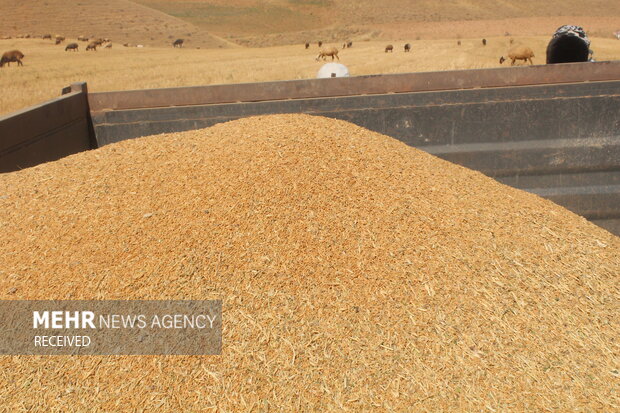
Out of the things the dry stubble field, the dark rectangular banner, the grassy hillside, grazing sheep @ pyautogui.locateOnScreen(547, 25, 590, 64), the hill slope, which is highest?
the grassy hillside

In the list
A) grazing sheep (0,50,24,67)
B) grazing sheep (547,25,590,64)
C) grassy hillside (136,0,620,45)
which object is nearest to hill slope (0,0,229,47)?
grassy hillside (136,0,620,45)

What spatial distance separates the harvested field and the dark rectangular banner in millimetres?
50

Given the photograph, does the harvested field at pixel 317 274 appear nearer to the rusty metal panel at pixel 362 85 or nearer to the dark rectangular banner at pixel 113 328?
the dark rectangular banner at pixel 113 328

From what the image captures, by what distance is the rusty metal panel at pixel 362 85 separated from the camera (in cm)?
381

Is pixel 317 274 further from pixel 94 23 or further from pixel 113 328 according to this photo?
pixel 94 23

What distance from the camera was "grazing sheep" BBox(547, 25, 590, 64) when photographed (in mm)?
4496

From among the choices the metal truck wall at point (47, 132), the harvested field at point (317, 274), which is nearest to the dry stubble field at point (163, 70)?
the metal truck wall at point (47, 132)

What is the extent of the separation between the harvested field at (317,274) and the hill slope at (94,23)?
48848mm

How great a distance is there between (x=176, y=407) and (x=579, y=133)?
9.88 feet

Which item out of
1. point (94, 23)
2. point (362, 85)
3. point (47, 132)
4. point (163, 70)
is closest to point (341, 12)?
point (94, 23)

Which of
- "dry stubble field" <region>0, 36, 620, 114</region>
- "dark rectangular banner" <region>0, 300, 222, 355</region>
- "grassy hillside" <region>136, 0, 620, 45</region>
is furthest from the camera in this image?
"grassy hillside" <region>136, 0, 620, 45</region>

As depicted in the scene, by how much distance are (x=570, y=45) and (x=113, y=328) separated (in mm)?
3873

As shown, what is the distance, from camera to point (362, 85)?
A: 3.92m

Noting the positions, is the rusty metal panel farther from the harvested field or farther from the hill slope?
the hill slope
